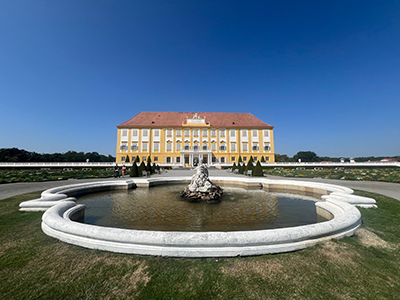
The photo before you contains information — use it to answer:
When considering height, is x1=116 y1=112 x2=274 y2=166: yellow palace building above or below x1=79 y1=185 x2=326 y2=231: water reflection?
above

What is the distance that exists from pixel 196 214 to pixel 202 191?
2.03m

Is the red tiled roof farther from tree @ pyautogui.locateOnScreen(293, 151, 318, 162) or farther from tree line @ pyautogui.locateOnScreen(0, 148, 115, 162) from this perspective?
tree @ pyautogui.locateOnScreen(293, 151, 318, 162)

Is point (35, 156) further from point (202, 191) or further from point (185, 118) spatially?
point (202, 191)

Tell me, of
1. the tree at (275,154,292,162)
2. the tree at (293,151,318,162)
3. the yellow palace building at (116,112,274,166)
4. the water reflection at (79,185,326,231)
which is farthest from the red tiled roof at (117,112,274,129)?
the water reflection at (79,185,326,231)

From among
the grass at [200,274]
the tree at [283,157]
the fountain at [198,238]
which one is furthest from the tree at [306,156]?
the grass at [200,274]

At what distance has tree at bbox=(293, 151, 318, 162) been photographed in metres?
70.1

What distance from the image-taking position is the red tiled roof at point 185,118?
4534 centimetres

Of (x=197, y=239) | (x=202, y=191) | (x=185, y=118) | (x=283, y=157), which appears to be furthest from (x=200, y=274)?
(x=283, y=157)

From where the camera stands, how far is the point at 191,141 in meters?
44.7

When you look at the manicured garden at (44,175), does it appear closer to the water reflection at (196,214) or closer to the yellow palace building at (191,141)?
the water reflection at (196,214)

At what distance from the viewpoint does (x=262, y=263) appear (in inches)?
94.5

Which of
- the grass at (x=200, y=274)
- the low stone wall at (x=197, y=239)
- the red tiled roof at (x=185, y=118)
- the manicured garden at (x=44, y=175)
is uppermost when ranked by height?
the red tiled roof at (x=185, y=118)

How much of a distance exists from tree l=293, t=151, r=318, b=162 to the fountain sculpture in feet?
233

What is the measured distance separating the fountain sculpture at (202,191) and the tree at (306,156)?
233 ft
